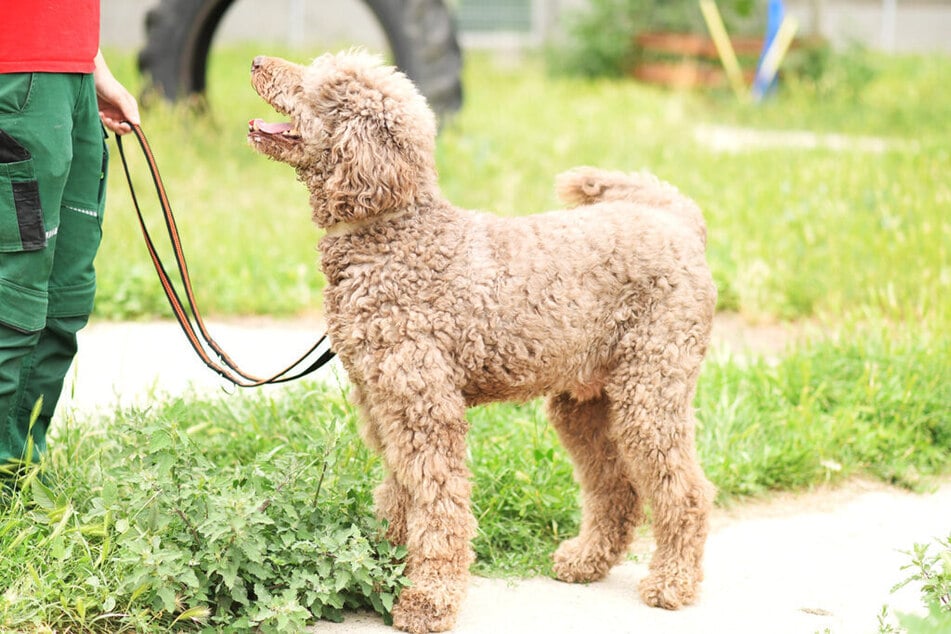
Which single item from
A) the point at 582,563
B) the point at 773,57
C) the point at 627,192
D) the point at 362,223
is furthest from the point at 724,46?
the point at 362,223

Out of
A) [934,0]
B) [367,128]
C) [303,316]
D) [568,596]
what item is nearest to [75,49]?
[367,128]

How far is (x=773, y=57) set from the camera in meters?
12.8

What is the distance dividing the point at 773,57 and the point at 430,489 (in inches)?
422

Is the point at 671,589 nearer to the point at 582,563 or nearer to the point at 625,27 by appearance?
the point at 582,563

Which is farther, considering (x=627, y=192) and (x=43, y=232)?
(x=627, y=192)

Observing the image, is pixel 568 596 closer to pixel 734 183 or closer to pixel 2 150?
pixel 2 150

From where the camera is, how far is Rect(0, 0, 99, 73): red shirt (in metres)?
3.28

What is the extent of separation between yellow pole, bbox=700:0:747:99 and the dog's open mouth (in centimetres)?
1024

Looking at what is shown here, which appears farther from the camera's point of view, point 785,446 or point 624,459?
point 785,446

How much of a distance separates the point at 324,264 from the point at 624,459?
1.23 metres

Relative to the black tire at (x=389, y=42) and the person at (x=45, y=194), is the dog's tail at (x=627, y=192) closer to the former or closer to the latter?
the person at (x=45, y=194)

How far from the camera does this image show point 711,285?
3707 mm

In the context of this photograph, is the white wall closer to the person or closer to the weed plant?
the weed plant

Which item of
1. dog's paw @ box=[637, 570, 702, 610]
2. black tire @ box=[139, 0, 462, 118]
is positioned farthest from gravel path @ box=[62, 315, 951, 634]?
black tire @ box=[139, 0, 462, 118]
